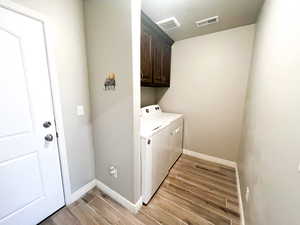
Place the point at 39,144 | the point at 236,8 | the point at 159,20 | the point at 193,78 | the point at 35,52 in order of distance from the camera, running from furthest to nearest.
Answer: the point at 193,78 < the point at 159,20 < the point at 236,8 < the point at 39,144 < the point at 35,52

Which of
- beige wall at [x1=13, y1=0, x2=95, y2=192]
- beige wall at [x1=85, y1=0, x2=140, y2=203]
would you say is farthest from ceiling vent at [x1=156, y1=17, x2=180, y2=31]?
beige wall at [x1=13, y1=0, x2=95, y2=192]

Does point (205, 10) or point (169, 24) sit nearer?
point (205, 10)

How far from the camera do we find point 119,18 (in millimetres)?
1234

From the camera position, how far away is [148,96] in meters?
2.82

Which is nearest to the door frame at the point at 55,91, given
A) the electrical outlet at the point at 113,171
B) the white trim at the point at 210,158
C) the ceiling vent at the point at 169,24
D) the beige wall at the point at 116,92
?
the beige wall at the point at 116,92

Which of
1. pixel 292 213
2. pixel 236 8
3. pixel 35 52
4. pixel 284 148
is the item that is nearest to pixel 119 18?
pixel 35 52

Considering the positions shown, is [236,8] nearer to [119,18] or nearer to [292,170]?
[119,18]

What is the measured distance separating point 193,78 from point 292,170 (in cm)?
215

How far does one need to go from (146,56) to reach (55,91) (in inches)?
48.1

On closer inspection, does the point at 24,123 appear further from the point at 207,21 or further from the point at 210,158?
the point at 210,158

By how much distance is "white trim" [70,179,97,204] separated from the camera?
163cm

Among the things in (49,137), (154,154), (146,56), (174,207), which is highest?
(146,56)

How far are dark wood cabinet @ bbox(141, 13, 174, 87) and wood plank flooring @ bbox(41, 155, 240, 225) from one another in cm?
162

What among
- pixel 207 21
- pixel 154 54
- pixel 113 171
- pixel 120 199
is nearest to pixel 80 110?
pixel 113 171
